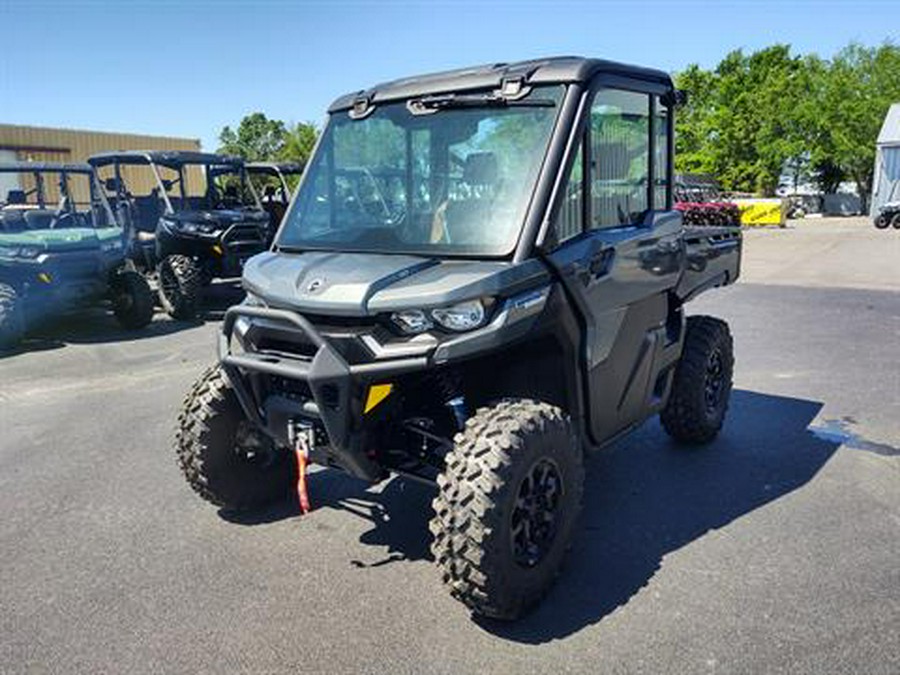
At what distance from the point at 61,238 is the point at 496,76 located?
8.36m

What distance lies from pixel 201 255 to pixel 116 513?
7815mm

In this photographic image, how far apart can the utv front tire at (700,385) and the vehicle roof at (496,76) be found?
1764mm

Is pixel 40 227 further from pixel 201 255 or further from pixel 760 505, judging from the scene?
pixel 760 505

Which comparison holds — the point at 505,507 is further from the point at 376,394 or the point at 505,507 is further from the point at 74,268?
the point at 74,268

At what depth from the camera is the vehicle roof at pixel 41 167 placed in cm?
996

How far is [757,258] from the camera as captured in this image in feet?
65.9

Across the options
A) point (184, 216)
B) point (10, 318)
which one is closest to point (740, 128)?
point (184, 216)

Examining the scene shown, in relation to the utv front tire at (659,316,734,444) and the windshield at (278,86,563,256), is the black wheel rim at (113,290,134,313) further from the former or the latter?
the utv front tire at (659,316,734,444)

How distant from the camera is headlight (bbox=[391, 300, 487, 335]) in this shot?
312cm

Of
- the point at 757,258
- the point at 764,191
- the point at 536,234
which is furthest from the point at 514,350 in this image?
the point at 764,191

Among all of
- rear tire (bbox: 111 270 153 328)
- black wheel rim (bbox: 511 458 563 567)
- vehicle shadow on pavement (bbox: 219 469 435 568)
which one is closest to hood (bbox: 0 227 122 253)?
rear tire (bbox: 111 270 153 328)

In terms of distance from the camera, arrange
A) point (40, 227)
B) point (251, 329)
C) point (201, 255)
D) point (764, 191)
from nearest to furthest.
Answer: point (251, 329) < point (40, 227) < point (201, 255) < point (764, 191)

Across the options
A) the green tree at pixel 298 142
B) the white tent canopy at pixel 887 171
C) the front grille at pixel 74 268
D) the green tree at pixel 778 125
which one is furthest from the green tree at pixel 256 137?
the front grille at pixel 74 268

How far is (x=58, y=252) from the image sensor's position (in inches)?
390
